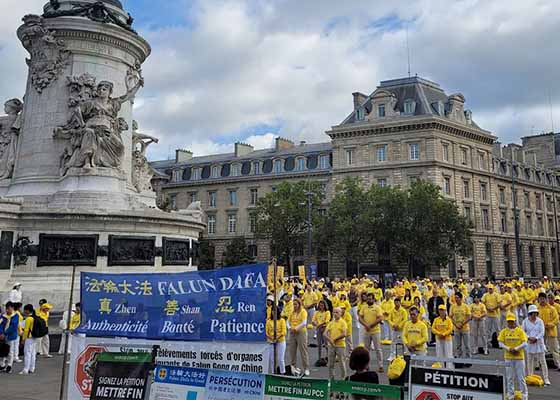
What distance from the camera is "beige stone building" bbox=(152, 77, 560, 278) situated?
6456cm

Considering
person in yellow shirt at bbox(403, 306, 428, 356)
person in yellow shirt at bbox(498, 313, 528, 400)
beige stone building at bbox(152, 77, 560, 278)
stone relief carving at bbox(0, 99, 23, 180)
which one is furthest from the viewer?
beige stone building at bbox(152, 77, 560, 278)

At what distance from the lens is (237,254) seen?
6900cm

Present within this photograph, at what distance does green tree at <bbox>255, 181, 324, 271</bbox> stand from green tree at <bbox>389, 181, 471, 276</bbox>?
10.1 m

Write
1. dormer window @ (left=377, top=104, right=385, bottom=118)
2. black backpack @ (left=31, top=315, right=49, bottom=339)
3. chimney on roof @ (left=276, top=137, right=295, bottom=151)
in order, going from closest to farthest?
black backpack @ (left=31, top=315, right=49, bottom=339) < dormer window @ (left=377, top=104, right=385, bottom=118) < chimney on roof @ (left=276, top=137, right=295, bottom=151)

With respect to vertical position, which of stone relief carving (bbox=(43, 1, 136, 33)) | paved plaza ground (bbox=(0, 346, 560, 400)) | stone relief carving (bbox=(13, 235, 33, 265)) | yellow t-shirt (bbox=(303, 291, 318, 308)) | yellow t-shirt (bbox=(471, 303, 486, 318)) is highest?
stone relief carving (bbox=(43, 1, 136, 33))

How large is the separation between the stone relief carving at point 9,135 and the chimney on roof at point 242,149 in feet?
198

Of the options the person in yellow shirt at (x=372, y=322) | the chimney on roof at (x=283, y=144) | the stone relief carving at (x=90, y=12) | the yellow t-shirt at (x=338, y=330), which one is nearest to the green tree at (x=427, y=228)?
the chimney on roof at (x=283, y=144)

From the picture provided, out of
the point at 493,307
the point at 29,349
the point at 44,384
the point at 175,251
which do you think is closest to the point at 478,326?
the point at 493,307

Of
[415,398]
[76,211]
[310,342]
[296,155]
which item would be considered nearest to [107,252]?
[76,211]

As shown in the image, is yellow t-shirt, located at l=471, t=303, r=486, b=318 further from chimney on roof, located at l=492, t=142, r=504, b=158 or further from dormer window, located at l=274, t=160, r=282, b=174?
chimney on roof, located at l=492, t=142, r=504, b=158

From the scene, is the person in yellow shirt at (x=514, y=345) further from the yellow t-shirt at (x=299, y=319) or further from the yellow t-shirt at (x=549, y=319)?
the yellow t-shirt at (x=299, y=319)

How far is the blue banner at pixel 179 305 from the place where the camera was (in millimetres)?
6500

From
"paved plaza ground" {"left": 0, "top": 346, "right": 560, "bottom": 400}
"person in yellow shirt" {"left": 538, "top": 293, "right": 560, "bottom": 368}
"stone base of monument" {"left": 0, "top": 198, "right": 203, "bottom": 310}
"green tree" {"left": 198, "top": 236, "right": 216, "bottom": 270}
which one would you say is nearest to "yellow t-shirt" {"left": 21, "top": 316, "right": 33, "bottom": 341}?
"paved plaza ground" {"left": 0, "top": 346, "right": 560, "bottom": 400}

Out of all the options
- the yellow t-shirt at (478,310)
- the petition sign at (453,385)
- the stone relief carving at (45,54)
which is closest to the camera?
the petition sign at (453,385)
